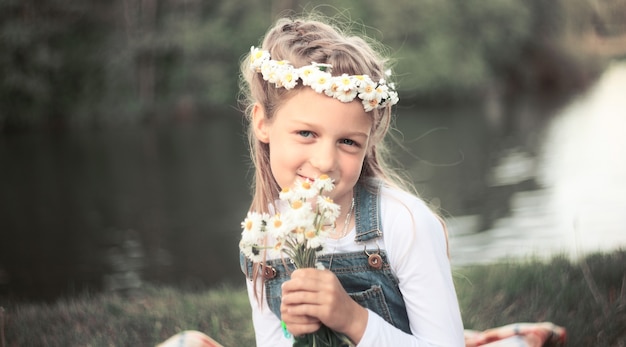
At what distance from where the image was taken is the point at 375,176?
2.25 m

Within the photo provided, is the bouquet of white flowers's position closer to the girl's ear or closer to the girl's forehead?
the girl's forehead

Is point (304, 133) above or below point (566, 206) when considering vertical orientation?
above

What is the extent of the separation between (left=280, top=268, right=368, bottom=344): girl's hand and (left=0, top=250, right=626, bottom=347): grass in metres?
1.38

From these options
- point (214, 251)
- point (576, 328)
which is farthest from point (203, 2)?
point (576, 328)

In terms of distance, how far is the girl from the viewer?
1.91 metres

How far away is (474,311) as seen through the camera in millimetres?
3316

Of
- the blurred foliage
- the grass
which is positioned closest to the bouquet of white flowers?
the grass

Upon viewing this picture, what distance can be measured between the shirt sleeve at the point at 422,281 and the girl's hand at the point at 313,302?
5.0 inches

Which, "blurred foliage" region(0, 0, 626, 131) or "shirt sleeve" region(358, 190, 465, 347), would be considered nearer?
"shirt sleeve" region(358, 190, 465, 347)

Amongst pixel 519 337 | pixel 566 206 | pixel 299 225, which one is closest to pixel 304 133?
pixel 299 225

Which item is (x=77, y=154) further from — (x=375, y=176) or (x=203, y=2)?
(x=375, y=176)

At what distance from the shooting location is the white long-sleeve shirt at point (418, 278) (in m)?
1.92

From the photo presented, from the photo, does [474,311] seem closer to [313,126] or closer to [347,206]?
[347,206]

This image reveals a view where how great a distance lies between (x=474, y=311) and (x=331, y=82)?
174cm
